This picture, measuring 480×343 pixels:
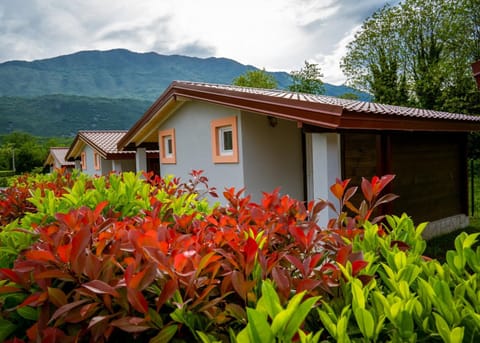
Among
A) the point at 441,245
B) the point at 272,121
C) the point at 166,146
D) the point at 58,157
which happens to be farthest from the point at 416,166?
the point at 58,157

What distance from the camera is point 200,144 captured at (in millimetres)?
9234

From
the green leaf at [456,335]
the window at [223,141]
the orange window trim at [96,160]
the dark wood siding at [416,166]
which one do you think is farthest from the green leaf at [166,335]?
the orange window trim at [96,160]

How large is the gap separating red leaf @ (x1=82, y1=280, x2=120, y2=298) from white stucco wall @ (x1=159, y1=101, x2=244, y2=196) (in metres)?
6.53

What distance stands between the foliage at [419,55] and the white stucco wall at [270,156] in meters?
15.8

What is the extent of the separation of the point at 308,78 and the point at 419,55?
35.4 feet

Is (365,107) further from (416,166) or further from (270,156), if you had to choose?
(416,166)

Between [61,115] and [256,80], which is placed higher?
[61,115]

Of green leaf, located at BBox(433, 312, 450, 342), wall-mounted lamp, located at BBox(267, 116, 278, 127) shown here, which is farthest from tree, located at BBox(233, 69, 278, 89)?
green leaf, located at BBox(433, 312, 450, 342)

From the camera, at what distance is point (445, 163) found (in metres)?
9.45

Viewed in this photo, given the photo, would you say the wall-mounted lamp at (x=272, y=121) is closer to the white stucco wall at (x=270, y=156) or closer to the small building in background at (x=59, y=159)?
the white stucco wall at (x=270, y=156)

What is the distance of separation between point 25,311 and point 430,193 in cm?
935

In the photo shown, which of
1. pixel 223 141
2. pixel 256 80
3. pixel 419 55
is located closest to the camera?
pixel 223 141

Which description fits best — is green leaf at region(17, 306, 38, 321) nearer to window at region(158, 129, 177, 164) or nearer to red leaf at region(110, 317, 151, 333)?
red leaf at region(110, 317, 151, 333)

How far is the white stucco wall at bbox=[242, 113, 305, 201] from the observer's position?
7617 mm
